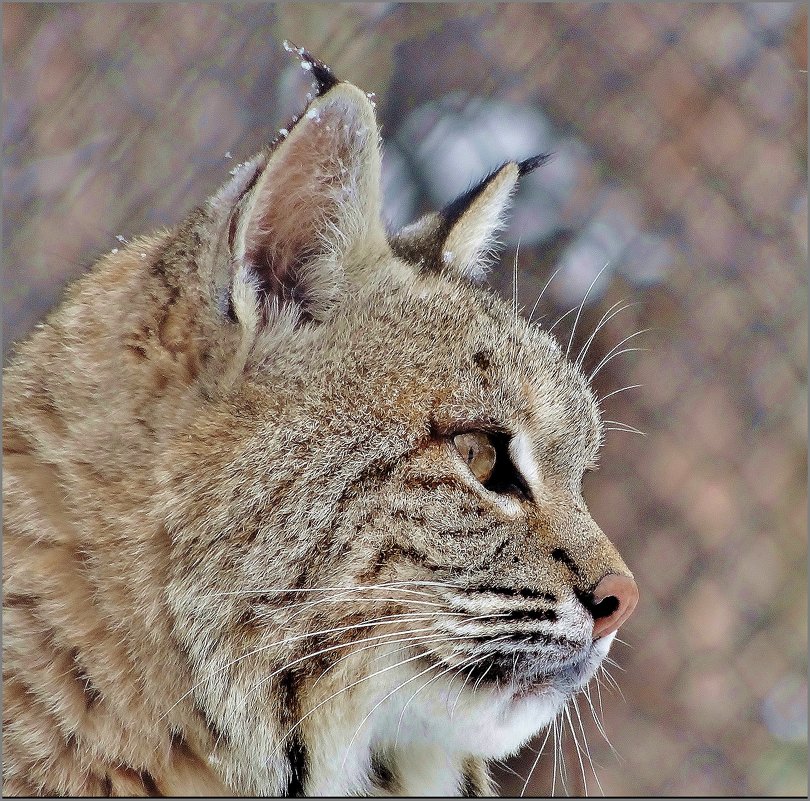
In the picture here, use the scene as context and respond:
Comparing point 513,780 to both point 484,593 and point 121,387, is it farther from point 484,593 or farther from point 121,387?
point 121,387

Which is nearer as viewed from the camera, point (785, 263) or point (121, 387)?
point (121, 387)

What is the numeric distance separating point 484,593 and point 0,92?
143cm

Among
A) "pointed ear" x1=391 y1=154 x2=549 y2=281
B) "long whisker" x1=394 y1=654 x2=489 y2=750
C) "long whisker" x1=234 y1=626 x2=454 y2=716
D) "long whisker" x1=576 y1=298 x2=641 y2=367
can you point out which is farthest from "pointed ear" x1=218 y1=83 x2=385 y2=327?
"long whisker" x1=576 y1=298 x2=641 y2=367

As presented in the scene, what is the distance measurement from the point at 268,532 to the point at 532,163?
42.4 inches

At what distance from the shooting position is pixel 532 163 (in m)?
2.00

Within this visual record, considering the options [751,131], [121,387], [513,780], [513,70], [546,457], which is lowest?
[513,780]

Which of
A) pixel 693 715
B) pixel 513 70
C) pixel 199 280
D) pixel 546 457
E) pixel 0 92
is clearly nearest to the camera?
pixel 199 280

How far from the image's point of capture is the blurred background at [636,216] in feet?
6.25

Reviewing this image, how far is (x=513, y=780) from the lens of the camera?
2057 millimetres

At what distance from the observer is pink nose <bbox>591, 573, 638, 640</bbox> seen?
154cm

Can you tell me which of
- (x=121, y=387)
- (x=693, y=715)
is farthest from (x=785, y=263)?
(x=121, y=387)

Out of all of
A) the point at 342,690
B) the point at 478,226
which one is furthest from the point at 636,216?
the point at 342,690

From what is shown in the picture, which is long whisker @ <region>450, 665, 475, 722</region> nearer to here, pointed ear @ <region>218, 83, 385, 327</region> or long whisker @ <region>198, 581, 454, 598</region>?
long whisker @ <region>198, 581, 454, 598</region>

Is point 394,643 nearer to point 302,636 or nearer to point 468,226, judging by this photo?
point 302,636
